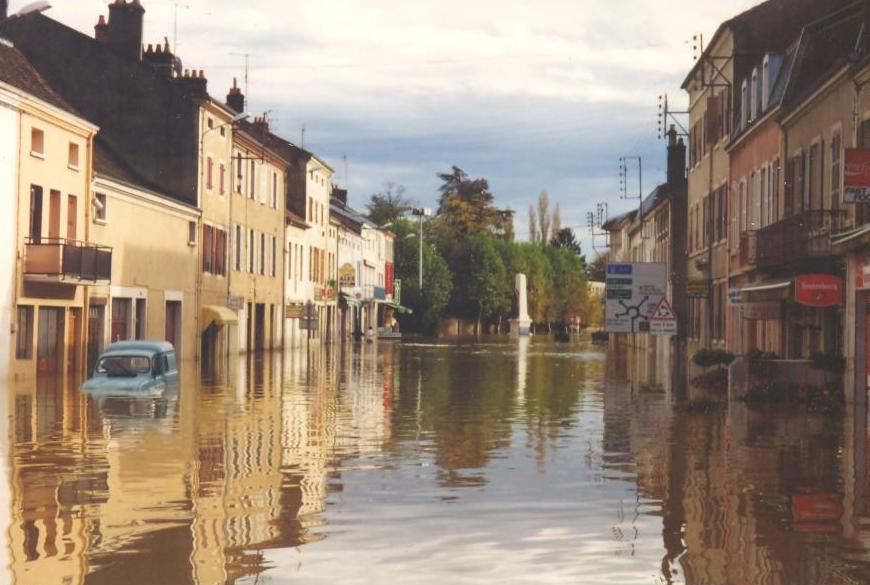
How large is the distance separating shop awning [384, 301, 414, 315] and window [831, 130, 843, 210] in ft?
267

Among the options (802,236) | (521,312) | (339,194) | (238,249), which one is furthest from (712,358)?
(521,312)

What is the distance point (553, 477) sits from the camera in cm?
1552

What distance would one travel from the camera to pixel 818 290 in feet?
92.7

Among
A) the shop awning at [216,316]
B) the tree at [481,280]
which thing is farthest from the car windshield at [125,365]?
the tree at [481,280]

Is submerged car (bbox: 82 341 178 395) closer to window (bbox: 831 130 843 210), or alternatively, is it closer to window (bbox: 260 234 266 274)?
window (bbox: 831 130 843 210)

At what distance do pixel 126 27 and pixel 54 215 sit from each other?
15774 mm

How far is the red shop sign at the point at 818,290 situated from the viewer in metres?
28.2

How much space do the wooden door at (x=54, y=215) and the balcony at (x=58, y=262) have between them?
0.38 m

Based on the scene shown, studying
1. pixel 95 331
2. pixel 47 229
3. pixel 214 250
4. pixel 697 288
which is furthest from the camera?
pixel 214 250

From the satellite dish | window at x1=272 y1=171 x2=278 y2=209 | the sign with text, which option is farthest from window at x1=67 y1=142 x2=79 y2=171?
window at x1=272 y1=171 x2=278 y2=209

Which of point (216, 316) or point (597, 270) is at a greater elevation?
point (597, 270)

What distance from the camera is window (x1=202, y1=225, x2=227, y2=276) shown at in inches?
2197

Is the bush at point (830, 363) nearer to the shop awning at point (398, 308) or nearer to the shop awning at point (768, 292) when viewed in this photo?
the shop awning at point (768, 292)

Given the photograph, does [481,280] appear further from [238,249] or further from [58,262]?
[58,262]
